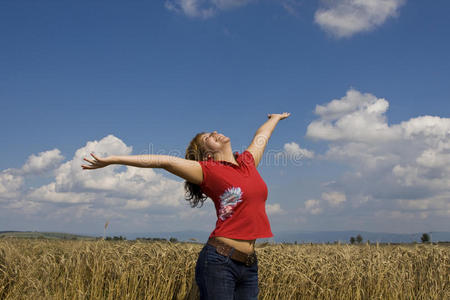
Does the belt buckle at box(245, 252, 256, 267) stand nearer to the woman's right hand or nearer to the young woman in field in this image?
the young woman in field

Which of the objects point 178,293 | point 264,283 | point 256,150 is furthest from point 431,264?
point 256,150

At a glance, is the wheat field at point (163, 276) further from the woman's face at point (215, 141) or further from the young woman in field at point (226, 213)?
the woman's face at point (215, 141)

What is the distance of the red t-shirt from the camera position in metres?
3.30

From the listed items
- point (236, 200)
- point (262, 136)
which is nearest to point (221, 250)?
point (236, 200)

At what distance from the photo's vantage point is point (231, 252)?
3164mm

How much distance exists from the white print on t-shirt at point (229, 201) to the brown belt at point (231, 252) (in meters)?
0.23

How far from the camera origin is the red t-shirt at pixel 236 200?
330 centimetres

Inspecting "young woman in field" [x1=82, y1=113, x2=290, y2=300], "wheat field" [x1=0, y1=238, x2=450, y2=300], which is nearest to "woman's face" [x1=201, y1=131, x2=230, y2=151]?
"young woman in field" [x1=82, y1=113, x2=290, y2=300]

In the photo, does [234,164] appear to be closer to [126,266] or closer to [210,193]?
[210,193]

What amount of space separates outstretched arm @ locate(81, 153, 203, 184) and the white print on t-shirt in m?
0.31

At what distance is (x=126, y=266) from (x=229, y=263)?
3.56 metres

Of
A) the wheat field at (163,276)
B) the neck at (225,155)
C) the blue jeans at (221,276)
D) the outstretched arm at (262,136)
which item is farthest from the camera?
the wheat field at (163,276)

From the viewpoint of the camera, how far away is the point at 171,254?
6621 millimetres

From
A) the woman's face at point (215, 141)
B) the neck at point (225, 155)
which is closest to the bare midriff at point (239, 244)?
the neck at point (225, 155)
